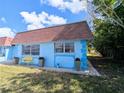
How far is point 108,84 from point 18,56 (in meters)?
16.8

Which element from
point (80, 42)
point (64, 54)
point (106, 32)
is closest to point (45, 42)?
point (64, 54)

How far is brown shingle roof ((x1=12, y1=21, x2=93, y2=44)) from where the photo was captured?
754 inches

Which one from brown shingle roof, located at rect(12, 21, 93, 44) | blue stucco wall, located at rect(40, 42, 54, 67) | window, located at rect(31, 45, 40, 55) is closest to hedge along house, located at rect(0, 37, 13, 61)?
brown shingle roof, located at rect(12, 21, 93, 44)

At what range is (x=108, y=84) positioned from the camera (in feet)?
39.7

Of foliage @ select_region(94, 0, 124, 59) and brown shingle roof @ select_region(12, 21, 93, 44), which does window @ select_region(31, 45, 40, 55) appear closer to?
brown shingle roof @ select_region(12, 21, 93, 44)

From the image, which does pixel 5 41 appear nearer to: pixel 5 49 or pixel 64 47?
pixel 5 49

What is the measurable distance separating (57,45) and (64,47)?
4.14ft

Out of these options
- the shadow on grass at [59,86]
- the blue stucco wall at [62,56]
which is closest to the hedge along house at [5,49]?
the blue stucco wall at [62,56]

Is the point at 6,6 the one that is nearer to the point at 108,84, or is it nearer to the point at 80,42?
the point at 80,42

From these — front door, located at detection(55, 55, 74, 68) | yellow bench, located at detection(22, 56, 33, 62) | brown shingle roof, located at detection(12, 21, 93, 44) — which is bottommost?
front door, located at detection(55, 55, 74, 68)

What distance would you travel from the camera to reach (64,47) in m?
20.3

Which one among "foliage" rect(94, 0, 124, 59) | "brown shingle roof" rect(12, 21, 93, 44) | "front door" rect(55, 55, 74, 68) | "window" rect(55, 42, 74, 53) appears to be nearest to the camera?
"foliage" rect(94, 0, 124, 59)

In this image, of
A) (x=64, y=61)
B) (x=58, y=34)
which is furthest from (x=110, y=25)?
(x=64, y=61)

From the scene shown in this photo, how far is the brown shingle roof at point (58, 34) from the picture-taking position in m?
19.1
